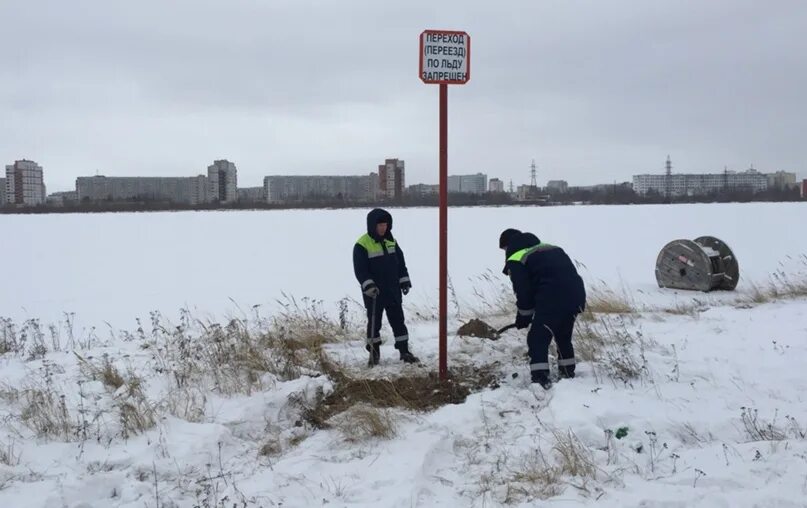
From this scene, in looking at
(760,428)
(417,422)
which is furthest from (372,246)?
(760,428)

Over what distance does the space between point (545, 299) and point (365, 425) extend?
2.02 meters

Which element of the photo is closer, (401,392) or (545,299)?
(401,392)

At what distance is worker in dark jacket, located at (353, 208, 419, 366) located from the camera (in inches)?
258

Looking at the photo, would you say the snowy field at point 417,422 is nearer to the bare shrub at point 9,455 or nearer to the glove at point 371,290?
the bare shrub at point 9,455

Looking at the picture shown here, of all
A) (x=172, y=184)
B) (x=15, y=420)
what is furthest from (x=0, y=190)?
(x=15, y=420)

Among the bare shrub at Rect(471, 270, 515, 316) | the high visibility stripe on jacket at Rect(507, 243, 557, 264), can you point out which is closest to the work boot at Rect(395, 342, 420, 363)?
the high visibility stripe on jacket at Rect(507, 243, 557, 264)

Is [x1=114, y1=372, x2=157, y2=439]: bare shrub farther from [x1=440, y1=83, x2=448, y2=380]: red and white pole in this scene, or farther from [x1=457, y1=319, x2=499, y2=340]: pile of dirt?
[x1=457, y1=319, x2=499, y2=340]: pile of dirt

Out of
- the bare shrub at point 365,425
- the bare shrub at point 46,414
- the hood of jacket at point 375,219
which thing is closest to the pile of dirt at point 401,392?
the bare shrub at point 365,425

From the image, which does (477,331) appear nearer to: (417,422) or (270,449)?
(417,422)

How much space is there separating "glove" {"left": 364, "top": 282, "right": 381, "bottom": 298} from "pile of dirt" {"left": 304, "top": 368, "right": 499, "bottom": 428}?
3.28ft

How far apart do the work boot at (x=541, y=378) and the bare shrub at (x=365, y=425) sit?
4.73 ft

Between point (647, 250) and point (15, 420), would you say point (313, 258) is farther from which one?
point (15, 420)

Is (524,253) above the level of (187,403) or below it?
above

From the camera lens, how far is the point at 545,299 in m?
5.69
